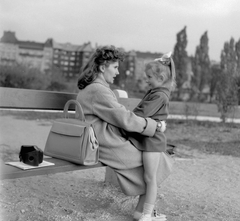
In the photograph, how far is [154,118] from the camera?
2.81 m

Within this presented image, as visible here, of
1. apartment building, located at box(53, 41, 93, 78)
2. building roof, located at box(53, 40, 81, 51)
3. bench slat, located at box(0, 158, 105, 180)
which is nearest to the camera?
bench slat, located at box(0, 158, 105, 180)

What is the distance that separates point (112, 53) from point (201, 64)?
36.3m

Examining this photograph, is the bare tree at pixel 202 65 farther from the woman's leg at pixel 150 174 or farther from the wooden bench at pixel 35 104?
the woman's leg at pixel 150 174

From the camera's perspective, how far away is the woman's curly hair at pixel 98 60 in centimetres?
274

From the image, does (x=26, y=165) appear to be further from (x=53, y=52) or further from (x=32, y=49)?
(x=53, y=52)

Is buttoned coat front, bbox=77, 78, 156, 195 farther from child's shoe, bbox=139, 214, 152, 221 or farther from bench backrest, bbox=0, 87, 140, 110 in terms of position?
bench backrest, bbox=0, 87, 140, 110

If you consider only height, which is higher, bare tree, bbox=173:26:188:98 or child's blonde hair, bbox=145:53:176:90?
bare tree, bbox=173:26:188:98

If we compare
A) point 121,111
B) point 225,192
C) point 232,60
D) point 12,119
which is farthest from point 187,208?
point 232,60

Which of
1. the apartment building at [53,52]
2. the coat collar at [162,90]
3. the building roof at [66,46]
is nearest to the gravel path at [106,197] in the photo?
the coat collar at [162,90]

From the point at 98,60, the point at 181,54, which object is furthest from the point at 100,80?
the point at 181,54

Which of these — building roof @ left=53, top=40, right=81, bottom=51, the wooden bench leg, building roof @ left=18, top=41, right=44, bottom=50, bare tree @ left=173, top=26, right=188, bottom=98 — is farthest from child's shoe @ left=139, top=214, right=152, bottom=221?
building roof @ left=53, top=40, right=81, bottom=51

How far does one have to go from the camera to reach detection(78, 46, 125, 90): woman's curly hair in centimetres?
274

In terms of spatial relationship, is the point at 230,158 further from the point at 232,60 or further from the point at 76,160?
the point at 232,60

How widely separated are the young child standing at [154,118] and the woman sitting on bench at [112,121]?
6cm
